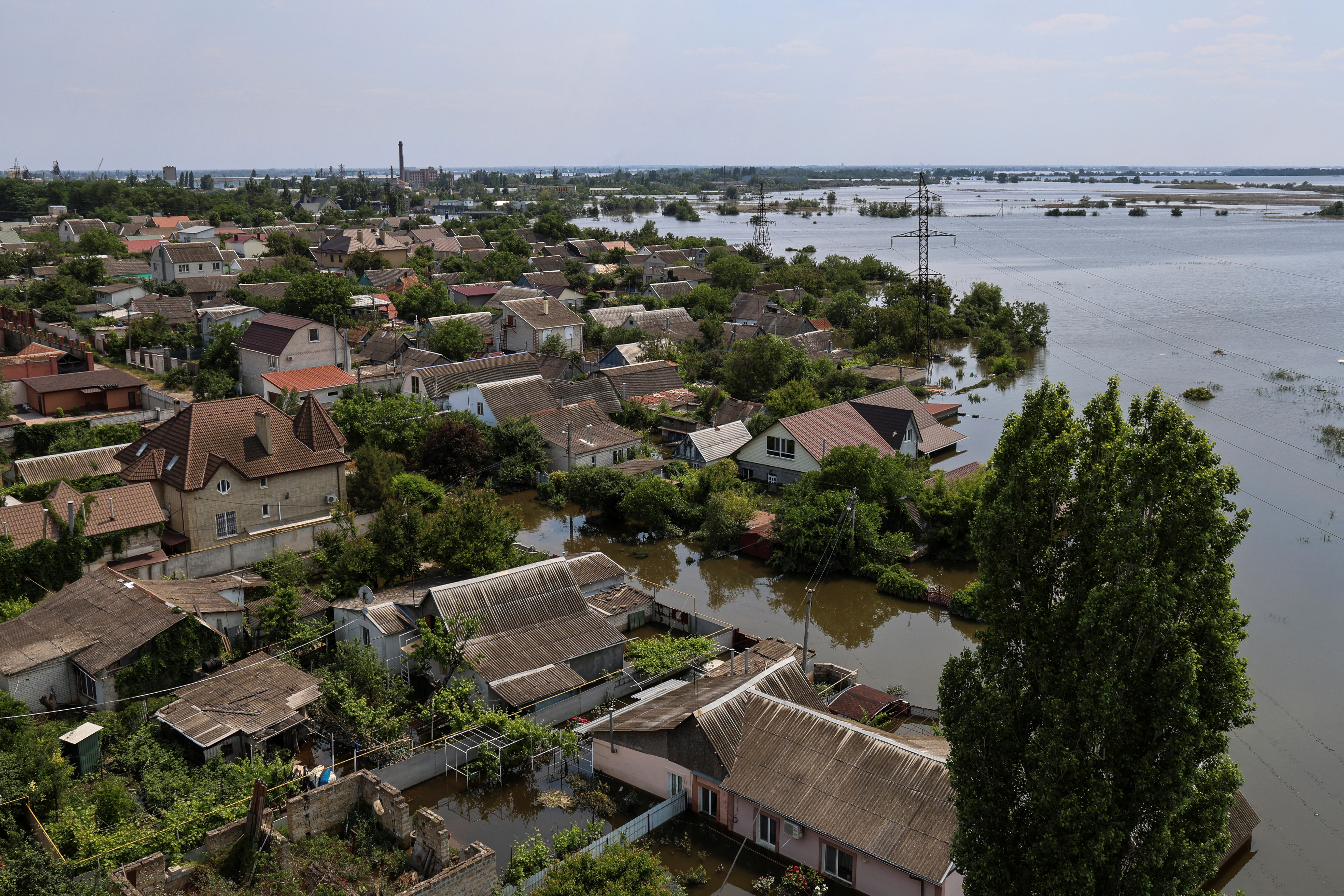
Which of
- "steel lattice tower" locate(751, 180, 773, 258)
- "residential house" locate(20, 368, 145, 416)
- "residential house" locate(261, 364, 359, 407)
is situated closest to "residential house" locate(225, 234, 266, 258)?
"residential house" locate(20, 368, 145, 416)

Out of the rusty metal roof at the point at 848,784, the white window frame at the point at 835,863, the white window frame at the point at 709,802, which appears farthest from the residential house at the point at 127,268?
the white window frame at the point at 835,863

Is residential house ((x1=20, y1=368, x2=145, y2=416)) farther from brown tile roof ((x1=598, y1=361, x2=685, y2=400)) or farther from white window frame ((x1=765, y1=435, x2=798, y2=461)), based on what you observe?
white window frame ((x1=765, y1=435, x2=798, y2=461))

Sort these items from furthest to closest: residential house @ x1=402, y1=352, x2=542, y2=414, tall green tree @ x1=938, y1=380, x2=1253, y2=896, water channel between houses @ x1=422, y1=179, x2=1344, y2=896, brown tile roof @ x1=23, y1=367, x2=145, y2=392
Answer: brown tile roof @ x1=23, y1=367, x2=145, y2=392 → residential house @ x1=402, y1=352, x2=542, y2=414 → water channel between houses @ x1=422, y1=179, x2=1344, y2=896 → tall green tree @ x1=938, y1=380, x2=1253, y2=896

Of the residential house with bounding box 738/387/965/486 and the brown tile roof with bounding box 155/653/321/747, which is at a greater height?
the residential house with bounding box 738/387/965/486

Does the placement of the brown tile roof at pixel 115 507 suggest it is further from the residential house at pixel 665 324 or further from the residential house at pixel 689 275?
the residential house at pixel 689 275

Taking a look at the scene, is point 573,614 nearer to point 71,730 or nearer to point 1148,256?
point 71,730

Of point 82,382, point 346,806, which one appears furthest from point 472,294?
point 346,806

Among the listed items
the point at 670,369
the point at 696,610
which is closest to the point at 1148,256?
the point at 670,369
